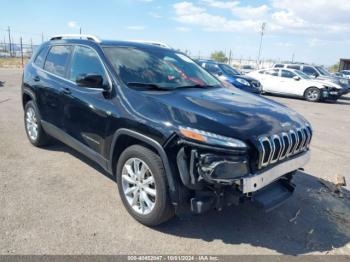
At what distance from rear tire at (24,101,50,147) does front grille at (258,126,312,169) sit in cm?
375

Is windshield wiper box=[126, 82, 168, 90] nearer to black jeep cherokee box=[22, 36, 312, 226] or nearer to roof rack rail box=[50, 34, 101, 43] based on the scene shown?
black jeep cherokee box=[22, 36, 312, 226]

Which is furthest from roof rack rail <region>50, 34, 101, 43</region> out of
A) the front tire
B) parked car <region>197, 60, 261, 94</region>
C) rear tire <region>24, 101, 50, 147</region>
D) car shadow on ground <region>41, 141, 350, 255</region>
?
parked car <region>197, 60, 261, 94</region>

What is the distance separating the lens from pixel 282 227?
→ 364 cm

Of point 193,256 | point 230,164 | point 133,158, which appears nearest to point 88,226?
point 133,158

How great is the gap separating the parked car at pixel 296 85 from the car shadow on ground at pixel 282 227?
12778 millimetres

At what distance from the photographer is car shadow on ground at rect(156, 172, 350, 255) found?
3338 mm

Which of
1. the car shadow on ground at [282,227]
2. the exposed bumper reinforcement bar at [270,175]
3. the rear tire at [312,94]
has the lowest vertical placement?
the car shadow on ground at [282,227]

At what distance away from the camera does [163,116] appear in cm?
313

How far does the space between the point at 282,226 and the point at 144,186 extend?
1.59 metres

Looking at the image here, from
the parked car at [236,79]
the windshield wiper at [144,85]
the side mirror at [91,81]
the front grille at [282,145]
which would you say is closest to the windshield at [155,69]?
the windshield wiper at [144,85]

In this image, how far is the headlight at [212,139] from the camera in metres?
2.85

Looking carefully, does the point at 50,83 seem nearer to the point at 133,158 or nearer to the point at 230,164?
the point at 133,158

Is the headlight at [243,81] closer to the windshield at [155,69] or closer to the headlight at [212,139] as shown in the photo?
the windshield at [155,69]

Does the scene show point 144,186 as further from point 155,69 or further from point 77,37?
point 77,37
